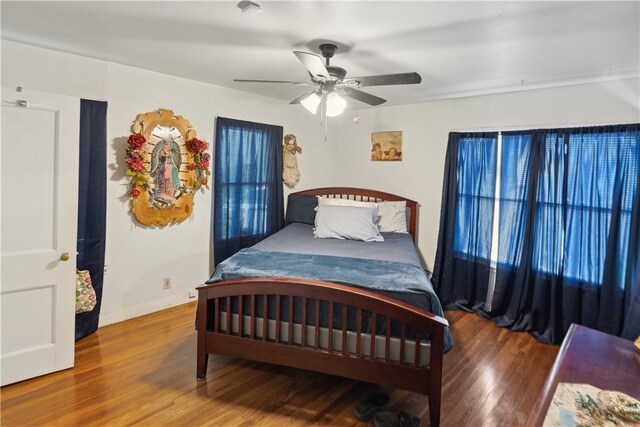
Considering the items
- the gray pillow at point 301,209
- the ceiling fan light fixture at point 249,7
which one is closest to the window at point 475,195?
the gray pillow at point 301,209

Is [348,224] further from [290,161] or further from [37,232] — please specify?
[37,232]

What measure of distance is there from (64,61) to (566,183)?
4.26 m

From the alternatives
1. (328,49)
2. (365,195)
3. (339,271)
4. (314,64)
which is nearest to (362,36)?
(328,49)

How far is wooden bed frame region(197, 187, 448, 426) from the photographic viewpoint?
2.04 m

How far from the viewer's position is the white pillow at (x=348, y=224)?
366 cm

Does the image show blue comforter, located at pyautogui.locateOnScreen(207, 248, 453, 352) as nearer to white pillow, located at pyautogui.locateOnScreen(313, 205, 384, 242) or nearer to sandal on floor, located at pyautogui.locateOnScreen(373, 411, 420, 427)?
sandal on floor, located at pyautogui.locateOnScreen(373, 411, 420, 427)

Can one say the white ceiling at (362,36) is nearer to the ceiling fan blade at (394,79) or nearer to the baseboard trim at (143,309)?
the ceiling fan blade at (394,79)

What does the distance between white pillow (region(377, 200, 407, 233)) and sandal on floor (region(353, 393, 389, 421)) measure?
2.11 m

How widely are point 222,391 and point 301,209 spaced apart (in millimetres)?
2506

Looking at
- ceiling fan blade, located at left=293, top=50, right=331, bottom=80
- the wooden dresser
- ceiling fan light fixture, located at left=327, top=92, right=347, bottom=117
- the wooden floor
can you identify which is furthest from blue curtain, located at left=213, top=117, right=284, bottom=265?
the wooden dresser

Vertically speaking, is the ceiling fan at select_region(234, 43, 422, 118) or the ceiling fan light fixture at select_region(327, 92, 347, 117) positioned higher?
the ceiling fan at select_region(234, 43, 422, 118)

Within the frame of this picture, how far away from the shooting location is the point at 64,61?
2793 millimetres

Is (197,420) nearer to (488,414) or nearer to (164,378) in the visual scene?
(164,378)

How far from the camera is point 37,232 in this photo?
236 centimetres
